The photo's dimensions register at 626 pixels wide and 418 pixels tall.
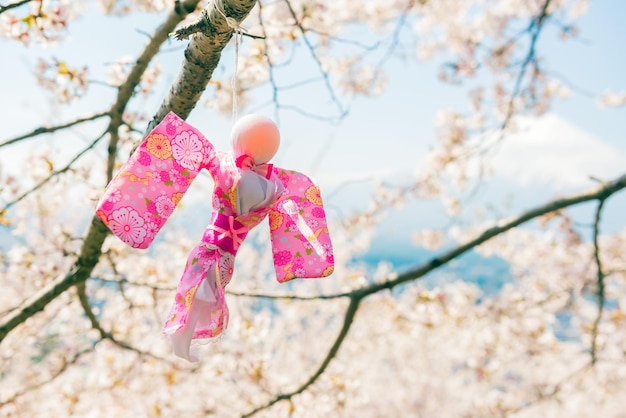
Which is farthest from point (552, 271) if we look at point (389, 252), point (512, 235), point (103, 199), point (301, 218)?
point (389, 252)

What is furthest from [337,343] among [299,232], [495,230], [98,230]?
[98,230]

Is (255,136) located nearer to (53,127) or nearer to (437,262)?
(53,127)

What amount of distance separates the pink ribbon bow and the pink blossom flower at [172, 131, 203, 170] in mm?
125

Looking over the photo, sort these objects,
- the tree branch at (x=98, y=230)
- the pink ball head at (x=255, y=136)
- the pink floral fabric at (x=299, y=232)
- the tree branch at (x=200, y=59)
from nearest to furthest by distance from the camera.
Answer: the tree branch at (x=200, y=59)
the pink ball head at (x=255, y=136)
the pink floral fabric at (x=299, y=232)
the tree branch at (x=98, y=230)

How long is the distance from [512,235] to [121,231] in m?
8.94

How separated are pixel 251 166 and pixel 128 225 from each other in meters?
0.39

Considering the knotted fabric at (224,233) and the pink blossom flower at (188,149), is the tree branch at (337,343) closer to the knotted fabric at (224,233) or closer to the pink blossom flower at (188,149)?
the knotted fabric at (224,233)

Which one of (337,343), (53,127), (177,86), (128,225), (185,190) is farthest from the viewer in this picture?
(337,343)

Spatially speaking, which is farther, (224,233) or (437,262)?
(437,262)

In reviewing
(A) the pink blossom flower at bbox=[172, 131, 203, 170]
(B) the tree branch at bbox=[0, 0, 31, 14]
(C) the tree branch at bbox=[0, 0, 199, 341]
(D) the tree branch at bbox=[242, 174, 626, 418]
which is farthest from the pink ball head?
(D) the tree branch at bbox=[242, 174, 626, 418]

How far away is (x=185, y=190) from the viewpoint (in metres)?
1.38

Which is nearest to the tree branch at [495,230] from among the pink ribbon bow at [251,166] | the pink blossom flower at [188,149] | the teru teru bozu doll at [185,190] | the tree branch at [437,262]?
the tree branch at [437,262]

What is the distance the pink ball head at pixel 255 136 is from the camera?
52.8 inches

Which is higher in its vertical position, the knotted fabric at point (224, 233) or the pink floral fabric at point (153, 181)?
the pink floral fabric at point (153, 181)
